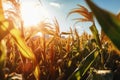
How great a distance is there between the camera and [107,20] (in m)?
0.65

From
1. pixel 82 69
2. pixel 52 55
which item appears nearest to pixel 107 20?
pixel 82 69

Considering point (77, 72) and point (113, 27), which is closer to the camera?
point (113, 27)

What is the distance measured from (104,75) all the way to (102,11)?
2.66ft

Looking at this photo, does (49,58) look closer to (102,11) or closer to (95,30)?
(95,30)

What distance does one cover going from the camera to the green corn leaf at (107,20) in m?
0.64

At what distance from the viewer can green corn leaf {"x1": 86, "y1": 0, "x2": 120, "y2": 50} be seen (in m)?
0.64

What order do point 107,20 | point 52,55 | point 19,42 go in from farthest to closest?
1. point 52,55
2. point 19,42
3. point 107,20

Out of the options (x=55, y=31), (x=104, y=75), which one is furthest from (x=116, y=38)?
(x=55, y=31)

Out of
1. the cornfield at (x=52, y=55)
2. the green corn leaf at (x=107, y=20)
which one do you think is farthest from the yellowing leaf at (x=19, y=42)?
the green corn leaf at (x=107, y=20)

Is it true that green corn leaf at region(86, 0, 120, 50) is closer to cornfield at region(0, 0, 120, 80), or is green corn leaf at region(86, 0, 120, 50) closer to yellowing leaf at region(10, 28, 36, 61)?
cornfield at region(0, 0, 120, 80)

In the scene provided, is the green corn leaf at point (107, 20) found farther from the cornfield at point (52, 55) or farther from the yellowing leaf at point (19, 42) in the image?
the yellowing leaf at point (19, 42)

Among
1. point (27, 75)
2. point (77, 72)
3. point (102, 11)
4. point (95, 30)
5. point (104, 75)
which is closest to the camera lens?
point (102, 11)

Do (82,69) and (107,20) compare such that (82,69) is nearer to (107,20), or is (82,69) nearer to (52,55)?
(52,55)

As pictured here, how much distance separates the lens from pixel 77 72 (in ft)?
5.14
